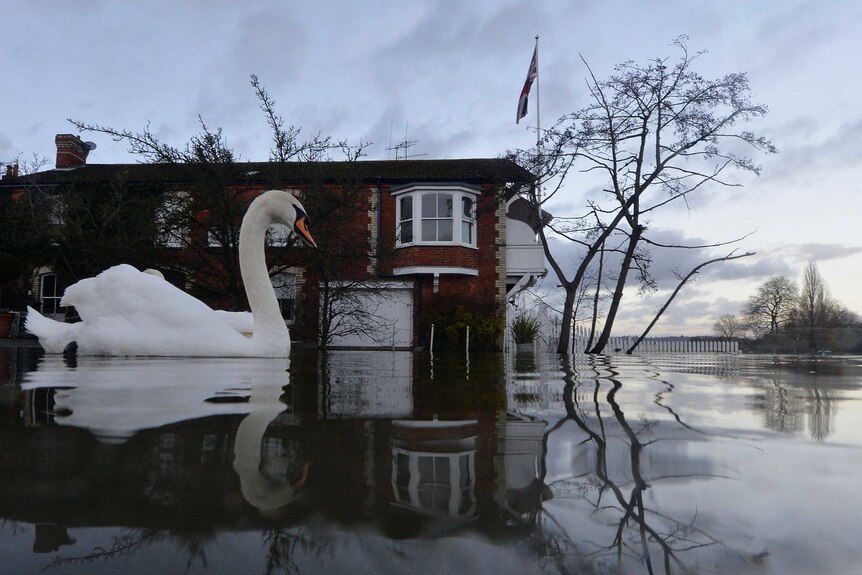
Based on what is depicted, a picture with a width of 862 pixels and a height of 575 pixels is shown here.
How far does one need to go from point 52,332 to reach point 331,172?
11.3 m

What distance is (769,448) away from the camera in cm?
173

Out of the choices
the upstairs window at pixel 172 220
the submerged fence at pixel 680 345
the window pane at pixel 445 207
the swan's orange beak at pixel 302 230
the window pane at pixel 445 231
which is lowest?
the submerged fence at pixel 680 345

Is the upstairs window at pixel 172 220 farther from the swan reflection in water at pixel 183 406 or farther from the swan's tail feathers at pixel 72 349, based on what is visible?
the swan reflection in water at pixel 183 406

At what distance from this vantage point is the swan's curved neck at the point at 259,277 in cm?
602

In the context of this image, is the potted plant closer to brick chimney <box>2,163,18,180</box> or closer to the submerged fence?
the submerged fence

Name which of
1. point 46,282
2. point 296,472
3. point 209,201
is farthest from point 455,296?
point 296,472

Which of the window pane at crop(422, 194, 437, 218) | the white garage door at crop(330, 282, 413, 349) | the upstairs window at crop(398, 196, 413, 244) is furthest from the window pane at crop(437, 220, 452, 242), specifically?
the white garage door at crop(330, 282, 413, 349)

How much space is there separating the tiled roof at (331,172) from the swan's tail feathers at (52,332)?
26.3 ft

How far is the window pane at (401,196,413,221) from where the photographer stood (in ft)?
74.2

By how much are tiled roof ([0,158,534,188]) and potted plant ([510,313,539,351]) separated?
487 cm

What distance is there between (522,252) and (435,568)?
22.4 meters

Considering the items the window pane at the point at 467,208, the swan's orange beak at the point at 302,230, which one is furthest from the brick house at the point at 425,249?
the swan's orange beak at the point at 302,230

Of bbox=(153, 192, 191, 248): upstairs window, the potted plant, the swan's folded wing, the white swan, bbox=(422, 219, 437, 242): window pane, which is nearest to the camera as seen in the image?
the white swan

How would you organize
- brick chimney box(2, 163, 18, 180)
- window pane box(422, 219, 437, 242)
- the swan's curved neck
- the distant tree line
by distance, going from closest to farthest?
the swan's curved neck, window pane box(422, 219, 437, 242), brick chimney box(2, 163, 18, 180), the distant tree line
